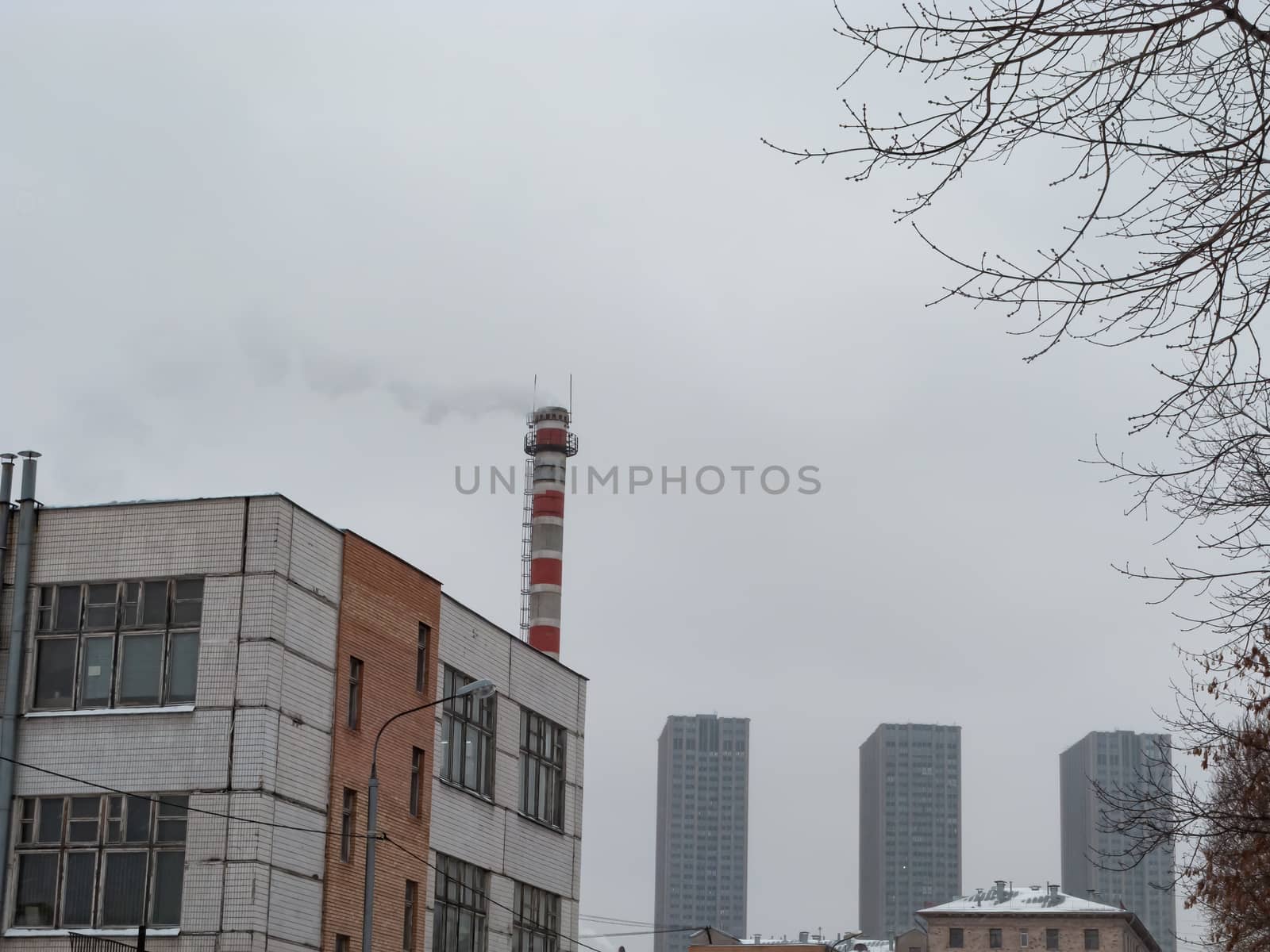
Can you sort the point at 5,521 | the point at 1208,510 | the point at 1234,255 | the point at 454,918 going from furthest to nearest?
the point at 454,918, the point at 5,521, the point at 1208,510, the point at 1234,255

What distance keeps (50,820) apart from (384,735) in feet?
22.4

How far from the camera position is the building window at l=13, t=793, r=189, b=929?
115 ft

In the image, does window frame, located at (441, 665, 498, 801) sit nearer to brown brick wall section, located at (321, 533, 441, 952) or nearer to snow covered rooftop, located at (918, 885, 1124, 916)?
brown brick wall section, located at (321, 533, 441, 952)

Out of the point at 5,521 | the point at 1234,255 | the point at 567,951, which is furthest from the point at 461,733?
the point at 1234,255

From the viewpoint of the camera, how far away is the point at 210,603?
1430 inches

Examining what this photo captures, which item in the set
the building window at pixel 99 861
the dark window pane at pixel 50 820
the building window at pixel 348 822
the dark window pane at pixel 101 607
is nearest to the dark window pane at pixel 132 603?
the dark window pane at pixel 101 607

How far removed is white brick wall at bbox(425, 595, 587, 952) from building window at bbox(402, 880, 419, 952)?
53cm

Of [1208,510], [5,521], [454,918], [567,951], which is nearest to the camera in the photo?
[1208,510]

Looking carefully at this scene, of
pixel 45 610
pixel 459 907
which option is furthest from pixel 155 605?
pixel 459 907

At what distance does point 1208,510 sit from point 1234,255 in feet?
14.1

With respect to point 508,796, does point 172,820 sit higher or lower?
lower

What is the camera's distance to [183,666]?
36219 millimetres

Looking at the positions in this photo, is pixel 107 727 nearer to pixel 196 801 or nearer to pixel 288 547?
pixel 196 801

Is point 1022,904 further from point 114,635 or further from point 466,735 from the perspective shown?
point 114,635
